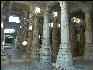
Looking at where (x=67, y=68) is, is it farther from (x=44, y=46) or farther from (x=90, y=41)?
(x=90, y=41)

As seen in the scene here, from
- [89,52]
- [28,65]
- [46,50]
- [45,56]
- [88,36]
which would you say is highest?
[88,36]

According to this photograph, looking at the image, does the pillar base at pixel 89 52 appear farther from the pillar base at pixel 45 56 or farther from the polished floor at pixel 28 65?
the pillar base at pixel 45 56

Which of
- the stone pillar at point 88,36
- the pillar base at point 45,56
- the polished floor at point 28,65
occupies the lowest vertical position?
the polished floor at point 28,65

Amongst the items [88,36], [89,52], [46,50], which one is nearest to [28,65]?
[46,50]

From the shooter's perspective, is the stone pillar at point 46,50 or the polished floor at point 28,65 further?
the stone pillar at point 46,50

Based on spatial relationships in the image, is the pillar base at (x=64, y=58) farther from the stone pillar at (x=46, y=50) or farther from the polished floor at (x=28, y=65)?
the stone pillar at (x=46, y=50)

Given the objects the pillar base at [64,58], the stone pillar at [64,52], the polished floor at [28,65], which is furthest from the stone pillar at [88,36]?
the pillar base at [64,58]

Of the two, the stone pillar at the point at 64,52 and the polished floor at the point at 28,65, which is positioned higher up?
the stone pillar at the point at 64,52

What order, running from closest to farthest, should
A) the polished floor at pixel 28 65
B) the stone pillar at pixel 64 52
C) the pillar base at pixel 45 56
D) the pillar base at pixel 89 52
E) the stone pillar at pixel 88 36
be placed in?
the stone pillar at pixel 64 52 → the polished floor at pixel 28 65 → the pillar base at pixel 45 56 → the pillar base at pixel 89 52 → the stone pillar at pixel 88 36

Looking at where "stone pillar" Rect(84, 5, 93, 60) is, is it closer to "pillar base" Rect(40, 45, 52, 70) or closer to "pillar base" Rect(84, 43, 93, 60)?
"pillar base" Rect(84, 43, 93, 60)

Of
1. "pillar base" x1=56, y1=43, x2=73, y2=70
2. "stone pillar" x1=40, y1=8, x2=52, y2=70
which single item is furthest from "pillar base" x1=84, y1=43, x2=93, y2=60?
"pillar base" x1=56, y1=43, x2=73, y2=70

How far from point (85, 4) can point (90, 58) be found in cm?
527

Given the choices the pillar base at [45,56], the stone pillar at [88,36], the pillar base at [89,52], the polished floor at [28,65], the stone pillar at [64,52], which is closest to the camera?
the stone pillar at [64,52]

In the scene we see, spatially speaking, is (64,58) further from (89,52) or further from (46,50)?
(89,52)
